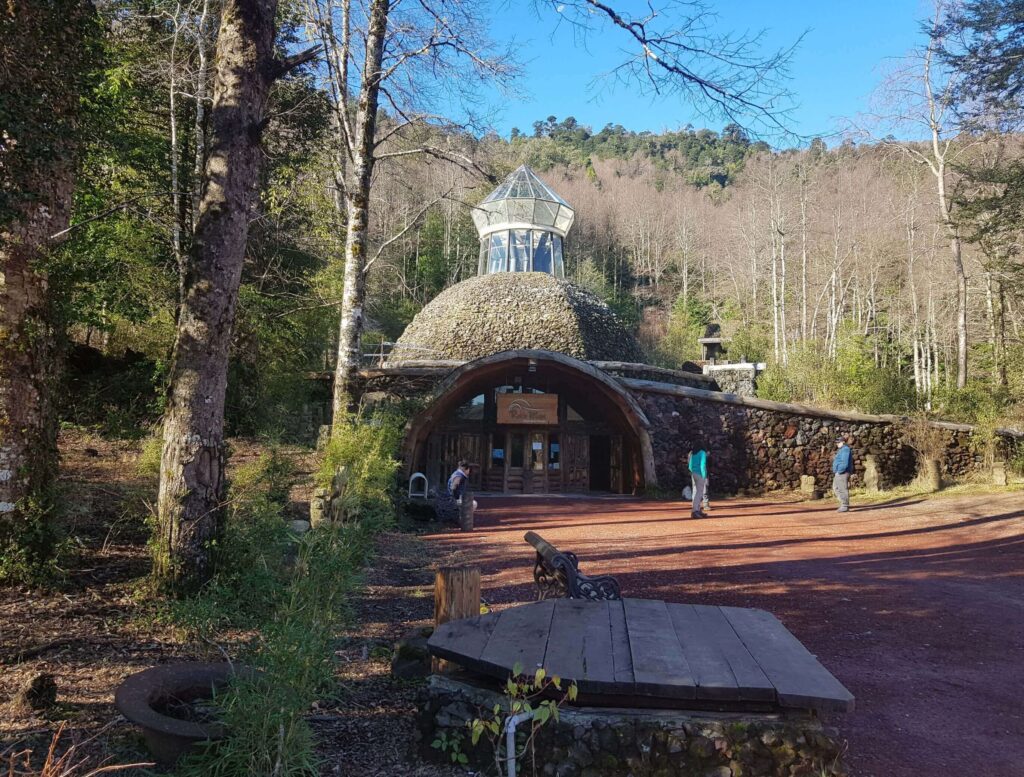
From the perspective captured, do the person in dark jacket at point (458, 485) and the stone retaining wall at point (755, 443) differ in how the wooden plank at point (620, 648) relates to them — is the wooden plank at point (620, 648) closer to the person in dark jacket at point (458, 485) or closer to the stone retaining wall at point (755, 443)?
the person in dark jacket at point (458, 485)

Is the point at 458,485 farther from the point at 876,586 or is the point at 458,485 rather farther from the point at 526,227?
the point at 526,227

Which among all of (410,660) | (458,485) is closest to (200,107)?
(458,485)

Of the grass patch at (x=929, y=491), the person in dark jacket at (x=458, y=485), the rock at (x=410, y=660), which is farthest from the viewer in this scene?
the grass patch at (x=929, y=491)

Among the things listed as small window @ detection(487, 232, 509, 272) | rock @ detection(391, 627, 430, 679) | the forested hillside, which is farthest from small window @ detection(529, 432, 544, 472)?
rock @ detection(391, 627, 430, 679)

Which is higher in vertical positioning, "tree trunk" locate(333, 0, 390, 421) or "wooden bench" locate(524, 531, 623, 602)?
"tree trunk" locate(333, 0, 390, 421)

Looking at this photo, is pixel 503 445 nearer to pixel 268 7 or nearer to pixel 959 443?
pixel 959 443

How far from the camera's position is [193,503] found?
475cm

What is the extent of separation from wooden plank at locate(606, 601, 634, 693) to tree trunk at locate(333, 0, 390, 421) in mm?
6606

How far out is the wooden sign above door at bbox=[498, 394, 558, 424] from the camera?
18328 mm

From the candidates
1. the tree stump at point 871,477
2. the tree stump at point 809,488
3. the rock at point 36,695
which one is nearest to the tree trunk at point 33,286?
the rock at point 36,695

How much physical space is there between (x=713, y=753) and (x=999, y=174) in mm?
15228

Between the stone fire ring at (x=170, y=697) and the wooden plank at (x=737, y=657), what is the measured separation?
1990 millimetres

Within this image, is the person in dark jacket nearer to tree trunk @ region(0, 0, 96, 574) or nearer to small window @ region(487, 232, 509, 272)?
tree trunk @ region(0, 0, 96, 574)

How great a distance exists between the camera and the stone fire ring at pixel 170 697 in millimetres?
2447
